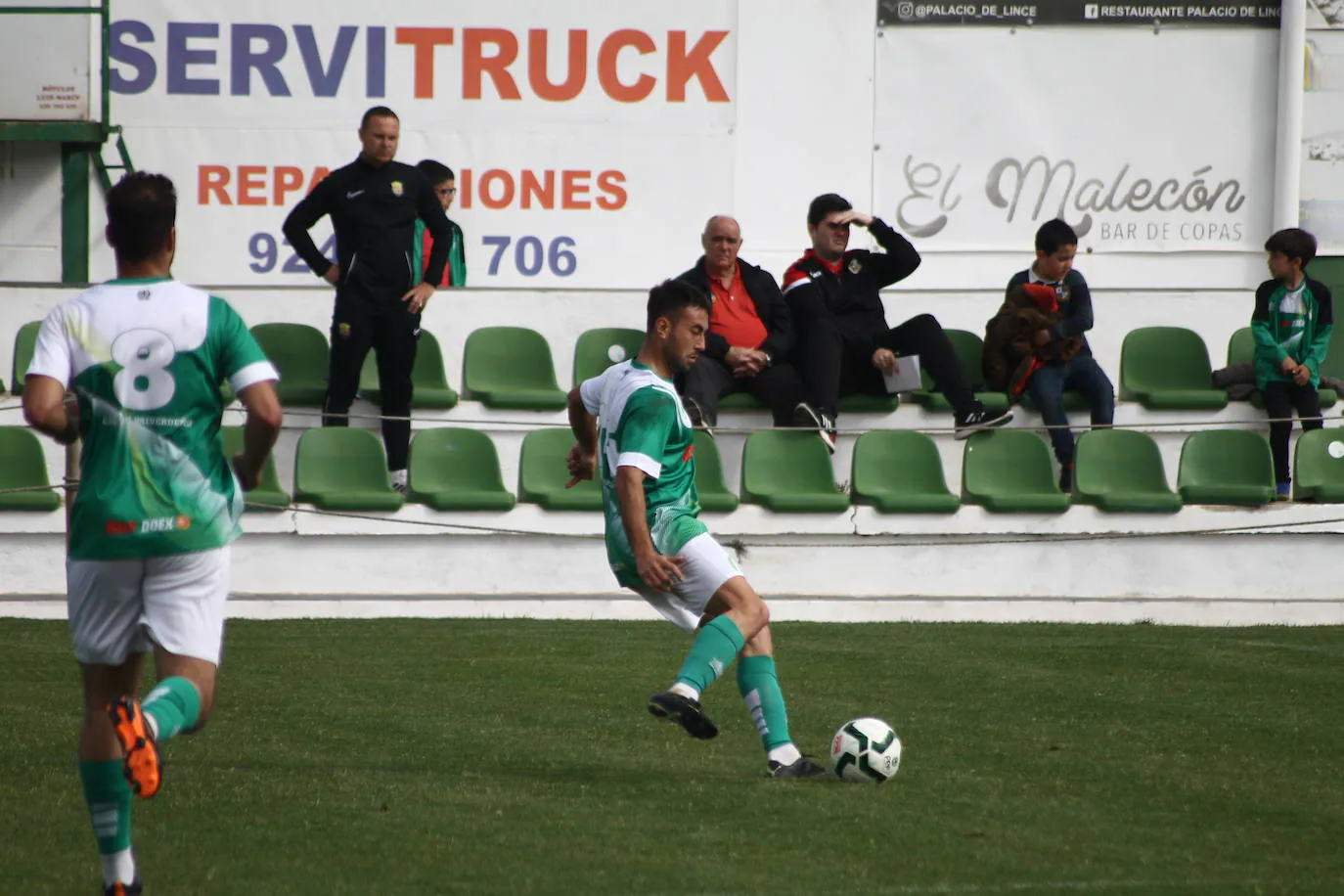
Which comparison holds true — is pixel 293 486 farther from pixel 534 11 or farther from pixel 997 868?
pixel 997 868

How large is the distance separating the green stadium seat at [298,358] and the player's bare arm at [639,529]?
5.91 meters

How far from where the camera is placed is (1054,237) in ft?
37.4

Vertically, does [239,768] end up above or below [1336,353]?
below

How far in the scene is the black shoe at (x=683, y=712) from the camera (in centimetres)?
547

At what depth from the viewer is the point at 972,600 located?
10.5 m

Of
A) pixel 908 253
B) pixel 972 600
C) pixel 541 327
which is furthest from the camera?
pixel 541 327

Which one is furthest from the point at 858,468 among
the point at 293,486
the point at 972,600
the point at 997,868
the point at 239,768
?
the point at 997,868

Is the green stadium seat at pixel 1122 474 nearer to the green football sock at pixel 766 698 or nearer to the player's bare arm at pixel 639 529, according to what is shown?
the green football sock at pixel 766 698

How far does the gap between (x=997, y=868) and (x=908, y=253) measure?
6.98 m

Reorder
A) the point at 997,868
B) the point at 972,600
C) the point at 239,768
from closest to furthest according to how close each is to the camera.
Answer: the point at 997,868 → the point at 239,768 → the point at 972,600

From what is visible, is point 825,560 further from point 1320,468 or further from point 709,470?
point 1320,468

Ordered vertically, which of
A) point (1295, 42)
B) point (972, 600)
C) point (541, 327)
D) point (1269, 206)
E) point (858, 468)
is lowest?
point (972, 600)

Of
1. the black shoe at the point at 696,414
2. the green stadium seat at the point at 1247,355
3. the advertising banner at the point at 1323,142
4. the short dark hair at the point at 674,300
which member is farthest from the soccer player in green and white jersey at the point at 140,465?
the advertising banner at the point at 1323,142

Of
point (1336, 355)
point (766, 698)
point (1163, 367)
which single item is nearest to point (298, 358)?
point (1163, 367)
